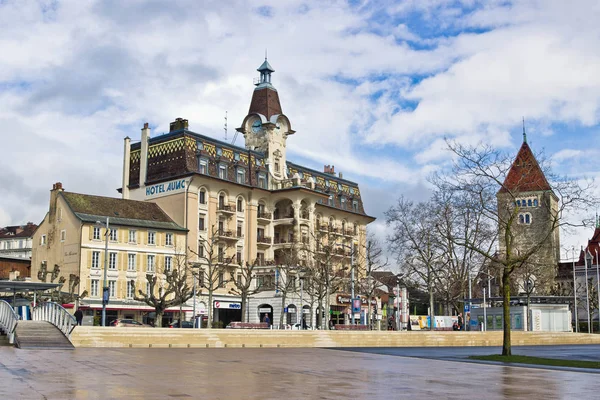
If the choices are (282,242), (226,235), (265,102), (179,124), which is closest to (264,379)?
(226,235)

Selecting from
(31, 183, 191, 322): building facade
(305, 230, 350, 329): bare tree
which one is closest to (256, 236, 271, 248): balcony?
(305, 230, 350, 329): bare tree

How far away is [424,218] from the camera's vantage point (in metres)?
62.7

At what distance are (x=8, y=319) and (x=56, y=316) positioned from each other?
6.66ft

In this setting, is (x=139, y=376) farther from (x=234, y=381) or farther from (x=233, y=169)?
(x=233, y=169)

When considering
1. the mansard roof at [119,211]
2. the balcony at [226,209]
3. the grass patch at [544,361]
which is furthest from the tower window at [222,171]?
the grass patch at [544,361]

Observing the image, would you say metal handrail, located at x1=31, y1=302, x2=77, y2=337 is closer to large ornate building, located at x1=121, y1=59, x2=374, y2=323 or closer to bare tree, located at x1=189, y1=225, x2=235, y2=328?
large ornate building, located at x1=121, y1=59, x2=374, y2=323

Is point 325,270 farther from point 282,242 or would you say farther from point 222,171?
point 282,242

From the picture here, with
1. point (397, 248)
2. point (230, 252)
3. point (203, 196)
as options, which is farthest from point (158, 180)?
point (397, 248)

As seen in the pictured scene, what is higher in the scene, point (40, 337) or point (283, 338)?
point (40, 337)

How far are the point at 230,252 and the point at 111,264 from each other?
1441 cm

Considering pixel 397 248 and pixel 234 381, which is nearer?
pixel 234 381

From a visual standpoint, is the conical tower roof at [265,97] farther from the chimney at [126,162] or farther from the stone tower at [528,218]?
the stone tower at [528,218]

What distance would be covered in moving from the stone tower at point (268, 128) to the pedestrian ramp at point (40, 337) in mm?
51432

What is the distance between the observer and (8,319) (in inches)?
1278
